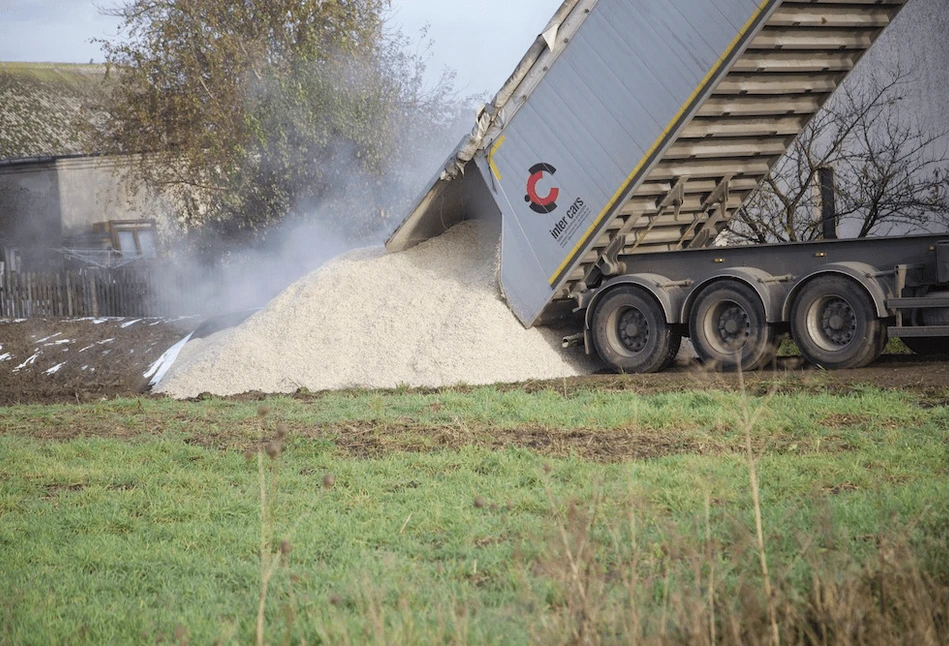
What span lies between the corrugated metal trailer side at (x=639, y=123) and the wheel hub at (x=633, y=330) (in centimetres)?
57

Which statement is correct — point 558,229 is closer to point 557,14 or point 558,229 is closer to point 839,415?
point 557,14

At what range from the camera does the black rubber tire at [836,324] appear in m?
11.4

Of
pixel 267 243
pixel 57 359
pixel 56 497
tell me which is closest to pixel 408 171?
pixel 267 243

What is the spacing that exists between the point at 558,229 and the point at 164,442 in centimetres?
578

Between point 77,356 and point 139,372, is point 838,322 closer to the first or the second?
point 139,372

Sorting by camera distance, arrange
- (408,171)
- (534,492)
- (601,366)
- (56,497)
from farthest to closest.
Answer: (408,171), (601,366), (56,497), (534,492)

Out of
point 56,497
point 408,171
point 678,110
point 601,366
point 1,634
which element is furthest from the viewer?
point 408,171

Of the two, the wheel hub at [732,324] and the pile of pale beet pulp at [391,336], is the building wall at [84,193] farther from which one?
the wheel hub at [732,324]

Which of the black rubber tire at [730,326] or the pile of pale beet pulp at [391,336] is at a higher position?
the pile of pale beet pulp at [391,336]

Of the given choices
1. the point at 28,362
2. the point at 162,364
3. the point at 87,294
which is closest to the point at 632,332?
the point at 162,364

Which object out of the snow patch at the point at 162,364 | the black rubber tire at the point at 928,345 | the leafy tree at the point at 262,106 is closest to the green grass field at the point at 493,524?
the black rubber tire at the point at 928,345

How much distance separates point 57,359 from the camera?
61.6 ft

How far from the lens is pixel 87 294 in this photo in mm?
24891

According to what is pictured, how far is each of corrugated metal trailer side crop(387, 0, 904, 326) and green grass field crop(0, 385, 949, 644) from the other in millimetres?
3146
